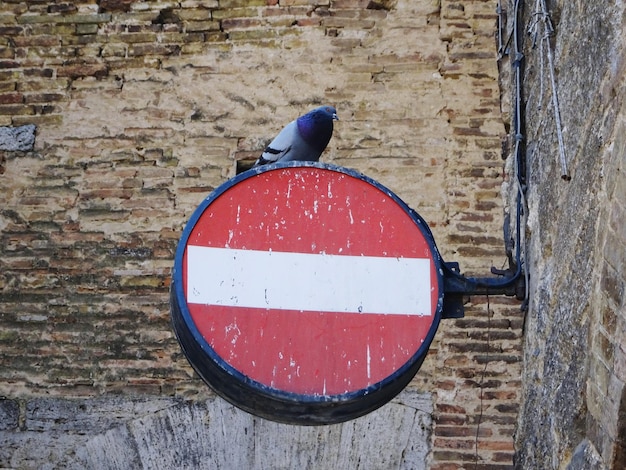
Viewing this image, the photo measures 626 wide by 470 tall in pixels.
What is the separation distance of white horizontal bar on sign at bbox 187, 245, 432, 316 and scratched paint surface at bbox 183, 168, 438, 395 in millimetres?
11

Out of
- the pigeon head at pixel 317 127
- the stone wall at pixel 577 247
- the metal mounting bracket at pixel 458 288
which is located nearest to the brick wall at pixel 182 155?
the pigeon head at pixel 317 127

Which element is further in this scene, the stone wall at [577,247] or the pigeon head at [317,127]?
the pigeon head at [317,127]

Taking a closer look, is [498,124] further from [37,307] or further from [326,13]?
[37,307]

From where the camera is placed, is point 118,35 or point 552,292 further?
point 118,35

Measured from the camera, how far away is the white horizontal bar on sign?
264 centimetres

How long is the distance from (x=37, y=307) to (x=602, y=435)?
3.27 m

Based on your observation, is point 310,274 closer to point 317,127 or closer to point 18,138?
point 317,127

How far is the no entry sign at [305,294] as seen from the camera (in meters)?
2.58

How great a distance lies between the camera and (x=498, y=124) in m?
5.08

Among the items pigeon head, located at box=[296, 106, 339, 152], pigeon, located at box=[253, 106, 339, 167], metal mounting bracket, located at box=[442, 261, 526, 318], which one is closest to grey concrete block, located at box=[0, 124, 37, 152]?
pigeon, located at box=[253, 106, 339, 167]

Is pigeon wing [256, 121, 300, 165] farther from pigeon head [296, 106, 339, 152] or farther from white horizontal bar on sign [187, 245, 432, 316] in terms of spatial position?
white horizontal bar on sign [187, 245, 432, 316]

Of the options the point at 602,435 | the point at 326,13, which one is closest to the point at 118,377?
the point at 326,13

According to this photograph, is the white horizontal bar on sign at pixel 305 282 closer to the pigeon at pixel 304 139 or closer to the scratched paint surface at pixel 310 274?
the scratched paint surface at pixel 310 274

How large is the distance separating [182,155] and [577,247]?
2.76m
